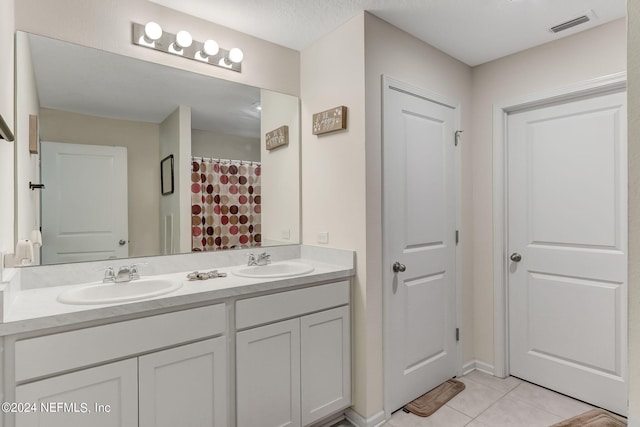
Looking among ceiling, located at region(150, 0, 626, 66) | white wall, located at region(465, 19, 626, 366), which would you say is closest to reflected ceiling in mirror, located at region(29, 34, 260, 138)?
ceiling, located at region(150, 0, 626, 66)

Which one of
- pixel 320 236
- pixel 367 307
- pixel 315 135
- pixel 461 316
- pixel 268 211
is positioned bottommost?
pixel 461 316

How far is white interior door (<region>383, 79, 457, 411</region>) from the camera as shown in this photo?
2119 millimetres

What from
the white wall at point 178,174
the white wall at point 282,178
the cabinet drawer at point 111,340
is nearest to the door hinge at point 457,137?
the white wall at point 282,178

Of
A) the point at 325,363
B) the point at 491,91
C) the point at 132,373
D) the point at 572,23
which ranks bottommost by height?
the point at 325,363

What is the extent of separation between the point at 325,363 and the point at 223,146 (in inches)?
58.5

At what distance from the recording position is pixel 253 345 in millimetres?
1660

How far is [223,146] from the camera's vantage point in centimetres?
227

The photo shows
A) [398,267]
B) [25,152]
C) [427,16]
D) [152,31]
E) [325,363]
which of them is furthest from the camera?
[398,267]

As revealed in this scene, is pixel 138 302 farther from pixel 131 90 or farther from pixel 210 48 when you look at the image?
pixel 210 48

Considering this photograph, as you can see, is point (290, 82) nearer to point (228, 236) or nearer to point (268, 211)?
point (268, 211)

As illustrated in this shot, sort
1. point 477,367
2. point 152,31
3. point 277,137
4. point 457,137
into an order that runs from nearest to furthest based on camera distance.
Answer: point 152,31, point 277,137, point 457,137, point 477,367

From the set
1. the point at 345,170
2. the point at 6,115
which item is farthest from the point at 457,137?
the point at 6,115

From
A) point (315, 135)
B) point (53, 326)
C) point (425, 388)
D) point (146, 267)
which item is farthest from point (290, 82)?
point (425, 388)

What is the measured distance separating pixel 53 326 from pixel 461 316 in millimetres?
2466
